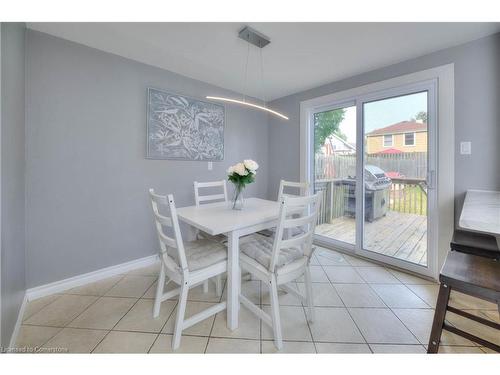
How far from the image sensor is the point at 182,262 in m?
1.27

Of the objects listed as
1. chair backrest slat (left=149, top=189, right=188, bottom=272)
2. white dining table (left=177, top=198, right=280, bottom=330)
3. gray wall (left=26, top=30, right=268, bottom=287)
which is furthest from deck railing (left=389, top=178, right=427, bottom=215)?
gray wall (left=26, top=30, right=268, bottom=287)

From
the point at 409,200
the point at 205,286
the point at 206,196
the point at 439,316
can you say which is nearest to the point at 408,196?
the point at 409,200

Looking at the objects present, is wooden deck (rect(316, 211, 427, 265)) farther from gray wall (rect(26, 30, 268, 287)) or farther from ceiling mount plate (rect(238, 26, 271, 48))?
gray wall (rect(26, 30, 268, 287))

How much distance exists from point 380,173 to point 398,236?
0.78m

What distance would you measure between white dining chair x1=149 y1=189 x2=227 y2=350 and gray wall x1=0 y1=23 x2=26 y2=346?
2.61ft

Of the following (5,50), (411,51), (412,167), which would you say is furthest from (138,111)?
(412,167)

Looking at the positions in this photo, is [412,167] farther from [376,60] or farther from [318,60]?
[318,60]

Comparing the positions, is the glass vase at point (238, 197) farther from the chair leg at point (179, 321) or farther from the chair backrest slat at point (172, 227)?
the chair leg at point (179, 321)

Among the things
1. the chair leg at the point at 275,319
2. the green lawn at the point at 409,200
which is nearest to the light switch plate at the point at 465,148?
the green lawn at the point at 409,200

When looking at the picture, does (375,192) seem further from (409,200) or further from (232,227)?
(232,227)

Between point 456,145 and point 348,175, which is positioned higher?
point 456,145

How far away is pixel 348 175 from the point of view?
9.14ft

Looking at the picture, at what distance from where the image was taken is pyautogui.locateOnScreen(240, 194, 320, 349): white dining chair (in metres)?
1.25
